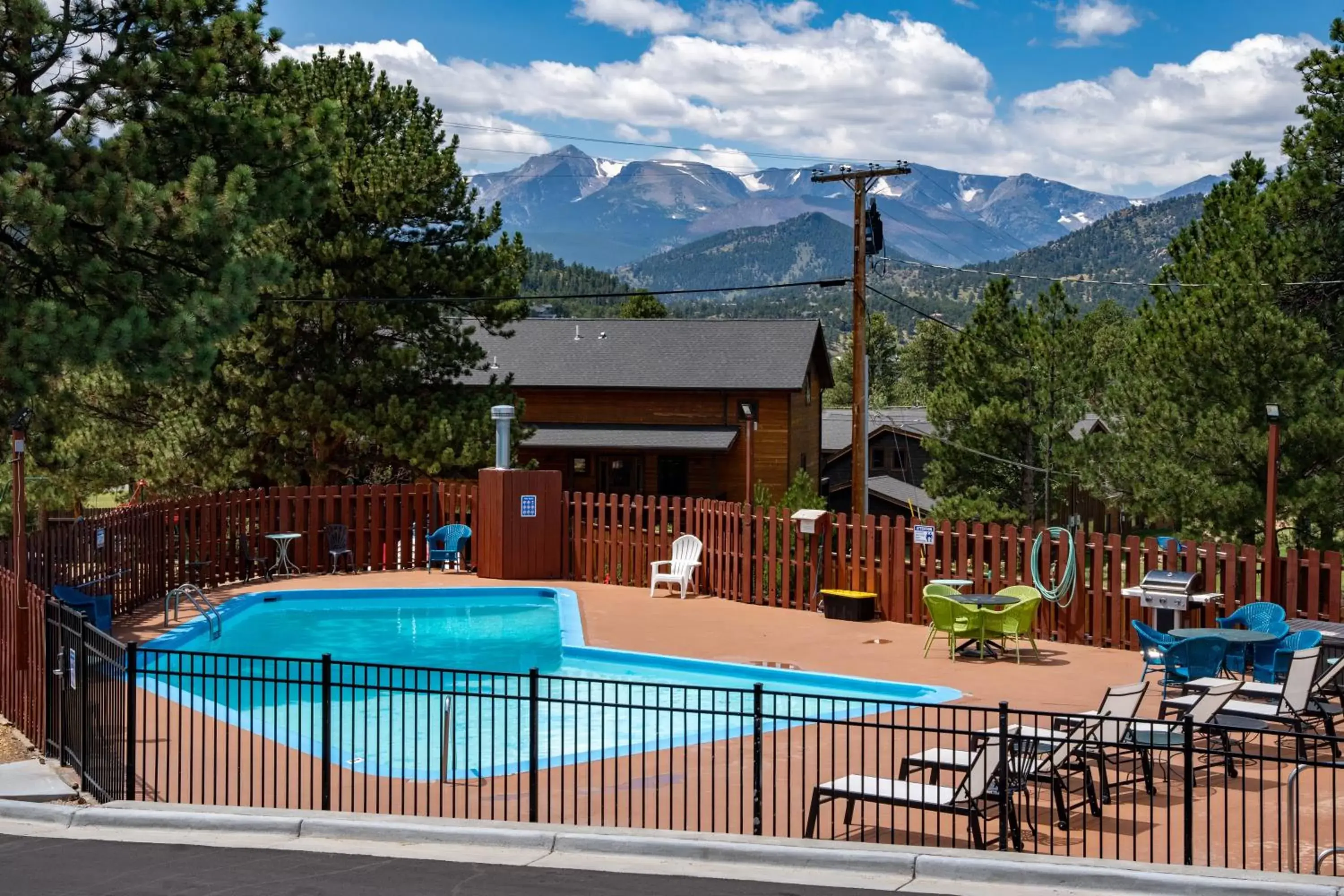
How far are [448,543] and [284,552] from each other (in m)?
2.86

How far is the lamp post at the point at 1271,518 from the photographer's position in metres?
16.5

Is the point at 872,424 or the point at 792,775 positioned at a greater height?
the point at 872,424

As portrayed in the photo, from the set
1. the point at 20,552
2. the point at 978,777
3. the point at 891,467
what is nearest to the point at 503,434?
the point at 20,552

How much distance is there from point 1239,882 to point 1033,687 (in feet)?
23.7

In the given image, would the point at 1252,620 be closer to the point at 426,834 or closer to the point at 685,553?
the point at 685,553

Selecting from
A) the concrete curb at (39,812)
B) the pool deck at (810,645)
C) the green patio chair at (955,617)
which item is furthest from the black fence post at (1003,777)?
the green patio chair at (955,617)

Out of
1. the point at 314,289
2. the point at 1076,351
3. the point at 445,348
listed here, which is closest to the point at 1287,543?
the point at 1076,351

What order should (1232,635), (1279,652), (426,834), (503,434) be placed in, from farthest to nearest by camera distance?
(503,434), (1232,635), (1279,652), (426,834)

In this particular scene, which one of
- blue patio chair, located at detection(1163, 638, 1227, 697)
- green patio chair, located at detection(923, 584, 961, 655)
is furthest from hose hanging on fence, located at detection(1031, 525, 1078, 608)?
blue patio chair, located at detection(1163, 638, 1227, 697)

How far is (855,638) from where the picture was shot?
60.8 feet

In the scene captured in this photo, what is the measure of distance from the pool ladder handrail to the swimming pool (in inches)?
6.6

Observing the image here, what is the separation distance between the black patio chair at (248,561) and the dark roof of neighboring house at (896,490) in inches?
985

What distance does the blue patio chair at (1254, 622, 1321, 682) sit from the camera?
14055mm

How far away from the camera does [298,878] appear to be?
845 cm
